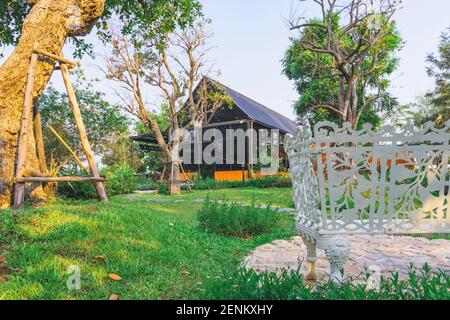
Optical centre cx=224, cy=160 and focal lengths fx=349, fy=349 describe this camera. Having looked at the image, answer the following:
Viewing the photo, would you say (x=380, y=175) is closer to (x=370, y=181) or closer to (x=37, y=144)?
(x=370, y=181)

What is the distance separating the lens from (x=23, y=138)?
4441 mm

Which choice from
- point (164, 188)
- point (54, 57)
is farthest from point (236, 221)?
point (164, 188)

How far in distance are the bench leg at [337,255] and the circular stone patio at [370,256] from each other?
488 millimetres

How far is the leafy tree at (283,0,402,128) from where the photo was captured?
13453 millimetres

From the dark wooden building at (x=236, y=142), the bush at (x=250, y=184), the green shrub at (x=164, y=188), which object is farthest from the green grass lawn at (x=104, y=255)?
the dark wooden building at (x=236, y=142)

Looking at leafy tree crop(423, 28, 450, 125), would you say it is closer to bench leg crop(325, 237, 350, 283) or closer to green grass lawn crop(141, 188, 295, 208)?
green grass lawn crop(141, 188, 295, 208)

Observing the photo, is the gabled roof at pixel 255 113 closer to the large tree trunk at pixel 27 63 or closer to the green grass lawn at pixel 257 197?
the green grass lawn at pixel 257 197

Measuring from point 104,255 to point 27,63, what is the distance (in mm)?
3248

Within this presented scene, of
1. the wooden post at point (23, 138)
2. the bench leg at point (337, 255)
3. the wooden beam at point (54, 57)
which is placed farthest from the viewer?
the wooden beam at point (54, 57)

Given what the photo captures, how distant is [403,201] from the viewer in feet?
8.59

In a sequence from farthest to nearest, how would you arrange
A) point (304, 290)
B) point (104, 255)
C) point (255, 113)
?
point (255, 113)
point (104, 255)
point (304, 290)

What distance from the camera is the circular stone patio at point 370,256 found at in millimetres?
3264

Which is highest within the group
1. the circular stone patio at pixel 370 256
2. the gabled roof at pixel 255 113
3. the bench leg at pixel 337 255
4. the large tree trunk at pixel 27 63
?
the gabled roof at pixel 255 113
